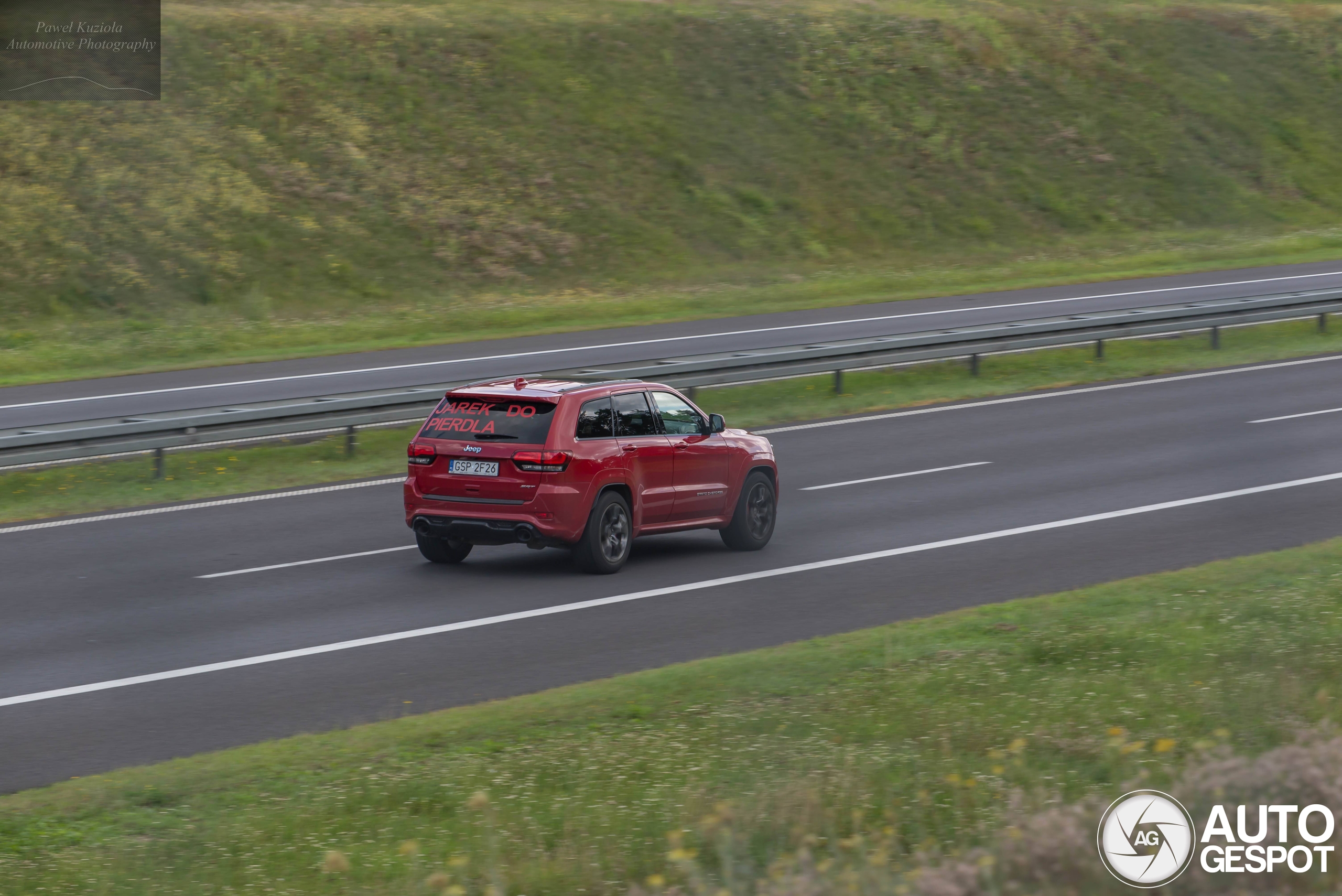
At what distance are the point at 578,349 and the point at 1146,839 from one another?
80.9ft

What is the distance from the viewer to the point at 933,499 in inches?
667

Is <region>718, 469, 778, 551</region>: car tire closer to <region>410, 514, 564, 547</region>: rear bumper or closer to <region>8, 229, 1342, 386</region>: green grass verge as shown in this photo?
<region>410, 514, 564, 547</region>: rear bumper

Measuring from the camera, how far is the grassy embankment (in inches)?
1372

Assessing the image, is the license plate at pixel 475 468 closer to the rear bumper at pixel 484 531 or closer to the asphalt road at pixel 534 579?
the rear bumper at pixel 484 531

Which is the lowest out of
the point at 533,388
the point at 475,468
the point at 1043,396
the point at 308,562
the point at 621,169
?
the point at 308,562

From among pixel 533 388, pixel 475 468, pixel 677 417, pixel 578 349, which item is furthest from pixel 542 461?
pixel 578 349

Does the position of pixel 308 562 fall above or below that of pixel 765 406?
below

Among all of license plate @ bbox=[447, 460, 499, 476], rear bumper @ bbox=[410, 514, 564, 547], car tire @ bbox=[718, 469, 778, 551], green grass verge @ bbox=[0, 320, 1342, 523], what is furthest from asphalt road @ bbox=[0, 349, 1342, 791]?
green grass verge @ bbox=[0, 320, 1342, 523]

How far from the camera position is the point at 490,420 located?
44.8 feet

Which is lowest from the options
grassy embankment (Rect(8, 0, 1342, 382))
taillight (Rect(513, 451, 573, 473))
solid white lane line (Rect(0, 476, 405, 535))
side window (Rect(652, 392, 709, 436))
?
solid white lane line (Rect(0, 476, 405, 535))

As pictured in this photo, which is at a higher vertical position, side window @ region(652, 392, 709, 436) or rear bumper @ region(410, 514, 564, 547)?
side window @ region(652, 392, 709, 436)

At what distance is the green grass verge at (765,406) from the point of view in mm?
18344

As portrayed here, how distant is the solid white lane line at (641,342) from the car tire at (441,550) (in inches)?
511

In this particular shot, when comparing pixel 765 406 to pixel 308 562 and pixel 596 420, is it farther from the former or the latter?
pixel 308 562
